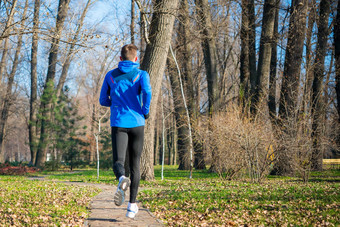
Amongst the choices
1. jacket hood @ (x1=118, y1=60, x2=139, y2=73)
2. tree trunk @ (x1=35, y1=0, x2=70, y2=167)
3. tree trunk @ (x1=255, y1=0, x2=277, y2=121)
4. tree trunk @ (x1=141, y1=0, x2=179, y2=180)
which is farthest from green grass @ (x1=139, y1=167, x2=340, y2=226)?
tree trunk @ (x1=35, y1=0, x2=70, y2=167)

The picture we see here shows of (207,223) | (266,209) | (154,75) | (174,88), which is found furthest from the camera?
(174,88)

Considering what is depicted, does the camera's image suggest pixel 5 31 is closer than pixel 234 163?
Yes

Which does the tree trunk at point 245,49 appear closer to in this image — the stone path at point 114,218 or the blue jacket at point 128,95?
the stone path at point 114,218

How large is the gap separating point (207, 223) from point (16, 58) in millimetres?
28575

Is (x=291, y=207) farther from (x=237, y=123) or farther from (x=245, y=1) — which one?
(x=245, y=1)

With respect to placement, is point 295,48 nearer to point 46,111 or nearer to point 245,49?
point 245,49

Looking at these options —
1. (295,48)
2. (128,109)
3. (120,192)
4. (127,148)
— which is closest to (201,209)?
(127,148)

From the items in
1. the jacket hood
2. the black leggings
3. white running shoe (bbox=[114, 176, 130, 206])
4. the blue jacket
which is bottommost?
white running shoe (bbox=[114, 176, 130, 206])

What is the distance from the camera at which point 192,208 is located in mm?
6422

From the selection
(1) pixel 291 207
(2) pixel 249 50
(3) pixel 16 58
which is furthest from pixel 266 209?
(3) pixel 16 58

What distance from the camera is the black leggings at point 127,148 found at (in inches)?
189

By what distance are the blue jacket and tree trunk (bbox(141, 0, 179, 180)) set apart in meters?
6.23

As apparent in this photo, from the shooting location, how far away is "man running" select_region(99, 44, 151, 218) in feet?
15.8

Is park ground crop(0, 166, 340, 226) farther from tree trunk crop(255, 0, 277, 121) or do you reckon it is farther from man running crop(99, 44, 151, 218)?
tree trunk crop(255, 0, 277, 121)
